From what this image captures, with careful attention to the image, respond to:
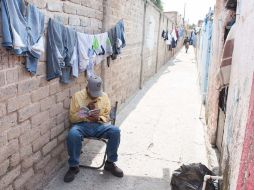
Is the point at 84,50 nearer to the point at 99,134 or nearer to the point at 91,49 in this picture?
the point at 91,49

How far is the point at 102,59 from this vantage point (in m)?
5.55

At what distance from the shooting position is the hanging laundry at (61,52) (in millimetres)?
3586

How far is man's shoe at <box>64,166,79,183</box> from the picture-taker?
3.99 m

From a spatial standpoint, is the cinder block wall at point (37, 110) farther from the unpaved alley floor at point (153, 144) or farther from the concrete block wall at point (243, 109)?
the concrete block wall at point (243, 109)

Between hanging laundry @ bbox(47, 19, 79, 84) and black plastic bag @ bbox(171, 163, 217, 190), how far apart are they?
1.78 m

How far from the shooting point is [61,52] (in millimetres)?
3768

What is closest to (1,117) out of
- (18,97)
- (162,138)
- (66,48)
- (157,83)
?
(18,97)

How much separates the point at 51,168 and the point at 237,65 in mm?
2560

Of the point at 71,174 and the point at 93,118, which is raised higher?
the point at 93,118

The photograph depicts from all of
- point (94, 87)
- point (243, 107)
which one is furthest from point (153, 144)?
point (243, 107)

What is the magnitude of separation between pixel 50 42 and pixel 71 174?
1.67m

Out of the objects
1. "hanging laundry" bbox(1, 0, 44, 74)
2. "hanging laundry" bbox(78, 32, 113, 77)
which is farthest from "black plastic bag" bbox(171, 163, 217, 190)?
"hanging laundry" bbox(78, 32, 113, 77)

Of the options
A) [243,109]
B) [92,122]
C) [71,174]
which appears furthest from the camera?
[92,122]

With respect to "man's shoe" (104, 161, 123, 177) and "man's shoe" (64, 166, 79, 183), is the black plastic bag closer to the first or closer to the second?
"man's shoe" (104, 161, 123, 177)
